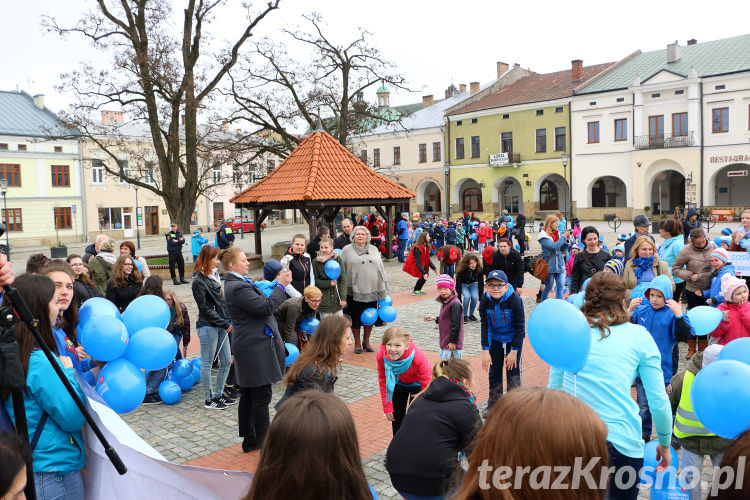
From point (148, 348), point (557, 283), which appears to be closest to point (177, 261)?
point (557, 283)

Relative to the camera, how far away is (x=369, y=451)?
537 centimetres

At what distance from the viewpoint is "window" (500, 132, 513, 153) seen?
154 ft

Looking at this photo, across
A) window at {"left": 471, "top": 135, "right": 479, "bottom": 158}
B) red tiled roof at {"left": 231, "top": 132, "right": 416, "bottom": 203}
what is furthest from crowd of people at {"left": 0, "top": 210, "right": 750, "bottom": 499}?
window at {"left": 471, "top": 135, "right": 479, "bottom": 158}

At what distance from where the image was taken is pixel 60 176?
43.2 metres

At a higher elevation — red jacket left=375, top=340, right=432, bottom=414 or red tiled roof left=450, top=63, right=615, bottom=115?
red tiled roof left=450, top=63, right=615, bottom=115

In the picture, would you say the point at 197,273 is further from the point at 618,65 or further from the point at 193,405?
the point at 618,65

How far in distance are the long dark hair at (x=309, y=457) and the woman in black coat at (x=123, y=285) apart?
6.49 m

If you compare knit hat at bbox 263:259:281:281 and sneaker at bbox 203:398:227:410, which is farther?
knit hat at bbox 263:259:281:281

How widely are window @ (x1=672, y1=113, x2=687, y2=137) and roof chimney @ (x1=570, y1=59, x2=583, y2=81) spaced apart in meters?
8.64

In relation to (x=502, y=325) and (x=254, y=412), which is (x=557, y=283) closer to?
(x=502, y=325)

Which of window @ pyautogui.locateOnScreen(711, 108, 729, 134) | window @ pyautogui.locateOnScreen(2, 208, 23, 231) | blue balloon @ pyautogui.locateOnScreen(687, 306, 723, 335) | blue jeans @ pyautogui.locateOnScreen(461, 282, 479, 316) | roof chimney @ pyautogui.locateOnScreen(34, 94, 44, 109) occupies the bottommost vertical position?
blue jeans @ pyautogui.locateOnScreen(461, 282, 479, 316)

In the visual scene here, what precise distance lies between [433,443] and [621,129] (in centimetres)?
4254

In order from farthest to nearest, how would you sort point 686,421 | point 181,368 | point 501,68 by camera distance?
point 501,68, point 181,368, point 686,421

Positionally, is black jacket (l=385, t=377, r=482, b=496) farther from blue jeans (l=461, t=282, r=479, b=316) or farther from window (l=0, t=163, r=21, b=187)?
window (l=0, t=163, r=21, b=187)
